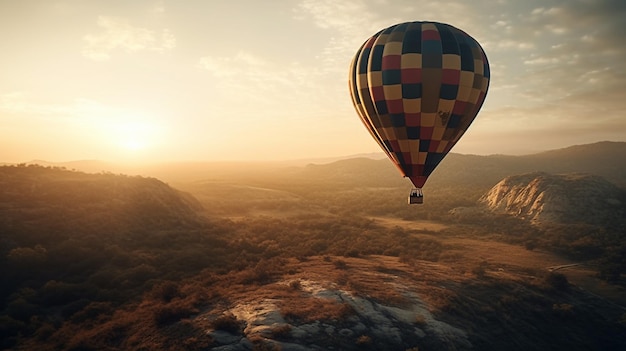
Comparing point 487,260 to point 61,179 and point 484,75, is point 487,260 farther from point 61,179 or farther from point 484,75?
point 61,179

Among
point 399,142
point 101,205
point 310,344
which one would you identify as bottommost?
→ point 310,344

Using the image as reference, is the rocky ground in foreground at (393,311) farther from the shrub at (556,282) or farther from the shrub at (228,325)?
the shrub at (556,282)

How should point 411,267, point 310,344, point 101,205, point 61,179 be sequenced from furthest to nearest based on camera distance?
point 61,179, point 101,205, point 411,267, point 310,344

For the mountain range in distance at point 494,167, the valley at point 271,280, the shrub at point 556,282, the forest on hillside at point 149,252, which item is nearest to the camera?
the valley at point 271,280

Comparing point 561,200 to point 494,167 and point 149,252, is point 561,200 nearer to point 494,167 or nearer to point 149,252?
point 149,252

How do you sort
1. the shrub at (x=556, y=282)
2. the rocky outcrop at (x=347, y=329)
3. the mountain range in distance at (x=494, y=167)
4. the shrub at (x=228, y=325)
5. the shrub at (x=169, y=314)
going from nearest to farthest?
the rocky outcrop at (x=347, y=329), the shrub at (x=228, y=325), the shrub at (x=169, y=314), the shrub at (x=556, y=282), the mountain range in distance at (x=494, y=167)

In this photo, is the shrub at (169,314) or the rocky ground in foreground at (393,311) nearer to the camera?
the rocky ground in foreground at (393,311)

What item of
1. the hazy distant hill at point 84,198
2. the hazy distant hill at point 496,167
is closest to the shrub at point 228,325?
the hazy distant hill at point 84,198

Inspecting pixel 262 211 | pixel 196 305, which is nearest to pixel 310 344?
pixel 196 305
